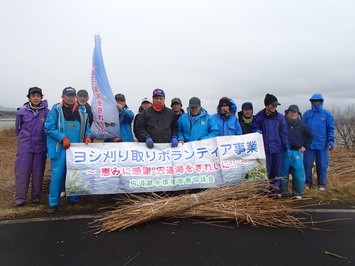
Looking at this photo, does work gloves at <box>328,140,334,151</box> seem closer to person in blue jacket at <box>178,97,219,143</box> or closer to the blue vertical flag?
person in blue jacket at <box>178,97,219,143</box>

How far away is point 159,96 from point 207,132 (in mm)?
1056

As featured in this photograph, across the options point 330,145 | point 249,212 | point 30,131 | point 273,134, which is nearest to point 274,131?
point 273,134

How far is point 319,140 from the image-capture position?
5.33m

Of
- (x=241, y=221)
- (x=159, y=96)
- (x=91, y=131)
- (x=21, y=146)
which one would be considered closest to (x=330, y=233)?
(x=241, y=221)

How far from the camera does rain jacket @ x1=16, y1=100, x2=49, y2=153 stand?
13.8 feet

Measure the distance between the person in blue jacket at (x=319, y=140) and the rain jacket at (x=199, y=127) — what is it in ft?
7.77

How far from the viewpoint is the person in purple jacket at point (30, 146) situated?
13.7 feet

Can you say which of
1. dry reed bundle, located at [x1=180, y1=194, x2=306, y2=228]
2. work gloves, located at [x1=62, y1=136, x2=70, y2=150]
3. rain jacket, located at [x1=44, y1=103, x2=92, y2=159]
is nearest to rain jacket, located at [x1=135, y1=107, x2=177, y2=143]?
work gloves, located at [x1=62, y1=136, x2=70, y2=150]

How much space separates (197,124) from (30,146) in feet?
9.17

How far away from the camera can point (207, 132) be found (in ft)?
14.9

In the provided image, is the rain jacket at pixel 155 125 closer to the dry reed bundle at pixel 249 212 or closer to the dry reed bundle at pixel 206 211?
the dry reed bundle at pixel 206 211

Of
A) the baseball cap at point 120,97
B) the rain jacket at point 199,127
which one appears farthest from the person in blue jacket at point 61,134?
the rain jacket at point 199,127

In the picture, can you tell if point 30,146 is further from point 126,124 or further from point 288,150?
point 288,150

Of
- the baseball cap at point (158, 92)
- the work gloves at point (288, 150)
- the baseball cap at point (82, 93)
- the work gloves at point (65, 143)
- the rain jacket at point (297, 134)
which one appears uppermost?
the baseball cap at point (82, 93)
